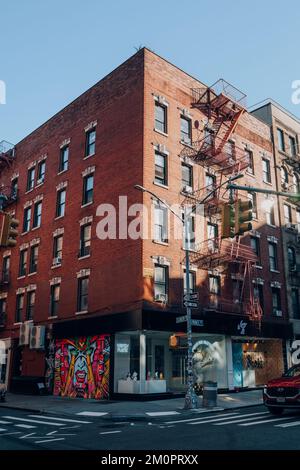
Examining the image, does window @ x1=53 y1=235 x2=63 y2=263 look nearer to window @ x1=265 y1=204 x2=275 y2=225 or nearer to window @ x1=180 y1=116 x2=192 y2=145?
window @ x1=180 y1=116 x2=192 y2=145

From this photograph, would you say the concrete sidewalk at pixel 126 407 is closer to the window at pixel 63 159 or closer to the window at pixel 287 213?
the window at pixel 287 213

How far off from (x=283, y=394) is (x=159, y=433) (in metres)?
5.21

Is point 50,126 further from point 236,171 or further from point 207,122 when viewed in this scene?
point 236,171

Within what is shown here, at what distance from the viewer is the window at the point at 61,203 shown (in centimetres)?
3191

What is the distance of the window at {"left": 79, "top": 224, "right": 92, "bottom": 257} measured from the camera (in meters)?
28.4

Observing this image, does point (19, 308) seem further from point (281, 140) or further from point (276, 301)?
point (281, 140)

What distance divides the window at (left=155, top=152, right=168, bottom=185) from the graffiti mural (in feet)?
32.4

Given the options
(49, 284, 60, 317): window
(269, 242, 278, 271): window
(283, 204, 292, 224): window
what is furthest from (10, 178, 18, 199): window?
(283, 204, 292, 224): window

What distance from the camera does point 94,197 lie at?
94.4 feet

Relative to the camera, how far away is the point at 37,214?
114 ft

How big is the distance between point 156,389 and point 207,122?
725 inches

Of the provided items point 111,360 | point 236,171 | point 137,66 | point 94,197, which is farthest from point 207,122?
point 111,360

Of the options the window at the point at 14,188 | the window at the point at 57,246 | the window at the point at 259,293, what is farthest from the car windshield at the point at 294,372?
the window at the point at 14,188

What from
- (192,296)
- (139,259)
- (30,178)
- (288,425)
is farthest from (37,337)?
(288,425)
